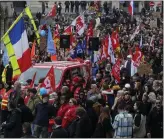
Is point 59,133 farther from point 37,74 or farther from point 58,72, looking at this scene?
point 37,74

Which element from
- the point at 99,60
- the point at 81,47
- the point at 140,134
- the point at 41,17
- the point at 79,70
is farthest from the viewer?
the point at 41,17

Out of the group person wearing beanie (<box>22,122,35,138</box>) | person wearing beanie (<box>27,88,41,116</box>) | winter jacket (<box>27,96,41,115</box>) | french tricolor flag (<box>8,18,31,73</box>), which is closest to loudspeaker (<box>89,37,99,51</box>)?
french tricolor flag (<box>8,18,31,73</box>)

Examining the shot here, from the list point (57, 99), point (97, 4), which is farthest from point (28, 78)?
point (97, 4)

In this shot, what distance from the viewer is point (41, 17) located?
44.9 metres

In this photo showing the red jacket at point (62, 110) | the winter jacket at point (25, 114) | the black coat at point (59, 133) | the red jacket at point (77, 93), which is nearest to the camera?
the black coat at point (59, 133)

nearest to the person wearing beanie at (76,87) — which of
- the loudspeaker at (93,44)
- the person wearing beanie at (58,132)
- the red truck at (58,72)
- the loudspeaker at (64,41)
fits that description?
the red truck at (58,72)

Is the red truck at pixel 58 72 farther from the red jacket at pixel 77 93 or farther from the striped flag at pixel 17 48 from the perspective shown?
the red jacket at pixel 77 93

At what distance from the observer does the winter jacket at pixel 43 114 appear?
12492mm

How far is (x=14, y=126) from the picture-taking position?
1194 cm

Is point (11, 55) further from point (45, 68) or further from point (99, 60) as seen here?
point (99, 60)

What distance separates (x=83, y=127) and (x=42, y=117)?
4.24ft

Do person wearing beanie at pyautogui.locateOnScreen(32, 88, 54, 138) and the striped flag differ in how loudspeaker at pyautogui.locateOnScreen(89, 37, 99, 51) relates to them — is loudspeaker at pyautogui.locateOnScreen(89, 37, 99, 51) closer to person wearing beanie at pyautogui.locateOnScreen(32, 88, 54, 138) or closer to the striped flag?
the striped flag

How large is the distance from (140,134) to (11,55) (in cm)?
415

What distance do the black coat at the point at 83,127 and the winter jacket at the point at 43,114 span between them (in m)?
1.15
